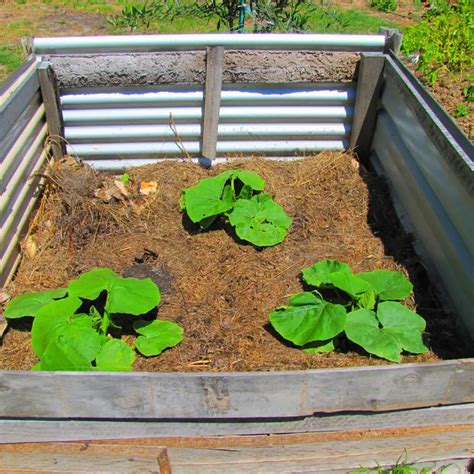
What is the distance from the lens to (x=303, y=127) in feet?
14.8

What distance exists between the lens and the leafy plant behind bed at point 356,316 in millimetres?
3012

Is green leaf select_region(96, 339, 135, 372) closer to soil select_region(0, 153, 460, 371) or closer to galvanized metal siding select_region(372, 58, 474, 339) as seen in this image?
soil select_region(0, 153, 460, 371)

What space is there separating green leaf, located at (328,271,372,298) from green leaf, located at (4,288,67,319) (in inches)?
61.8

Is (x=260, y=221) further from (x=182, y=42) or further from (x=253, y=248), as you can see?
(x=182, y=42)

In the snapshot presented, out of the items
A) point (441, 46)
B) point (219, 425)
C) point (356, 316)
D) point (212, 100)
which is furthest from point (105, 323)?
point (441, 46)

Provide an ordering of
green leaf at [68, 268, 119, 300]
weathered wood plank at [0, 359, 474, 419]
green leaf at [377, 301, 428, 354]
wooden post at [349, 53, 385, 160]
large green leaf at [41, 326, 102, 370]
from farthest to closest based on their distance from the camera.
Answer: wooden post at [349, 53, 385, 160]
green leaf at [68, 268, 119, 300]
green leaf at [377, 301, 428, 354]
large green leaf at [41, 326, 102, 370]
weathered wood plank at [0, 359, 474, 419]

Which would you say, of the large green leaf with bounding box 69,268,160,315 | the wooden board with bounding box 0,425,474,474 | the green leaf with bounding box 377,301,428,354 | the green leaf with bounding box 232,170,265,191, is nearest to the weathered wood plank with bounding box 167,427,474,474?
the wooden board with bounding box 0,425,474,474

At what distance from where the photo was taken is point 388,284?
3402 millimetres

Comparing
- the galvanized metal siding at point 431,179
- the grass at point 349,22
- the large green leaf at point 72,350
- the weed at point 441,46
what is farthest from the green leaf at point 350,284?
the grass at point 349,22

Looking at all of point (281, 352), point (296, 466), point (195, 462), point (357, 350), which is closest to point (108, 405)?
point (195, 462)

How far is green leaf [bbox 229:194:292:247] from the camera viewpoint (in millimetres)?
3863

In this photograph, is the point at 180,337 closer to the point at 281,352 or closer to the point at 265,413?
the point at 281,352

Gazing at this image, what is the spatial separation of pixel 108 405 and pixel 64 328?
27.2 inches

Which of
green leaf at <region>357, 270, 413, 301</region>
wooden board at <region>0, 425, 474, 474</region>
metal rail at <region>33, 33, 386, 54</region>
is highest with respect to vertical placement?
metal rail at <region>33, 33, 386, 54</region>
